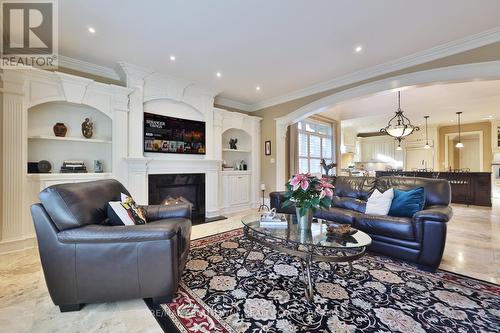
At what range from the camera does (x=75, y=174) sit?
329 centimetres

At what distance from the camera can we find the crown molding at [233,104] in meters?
5.50

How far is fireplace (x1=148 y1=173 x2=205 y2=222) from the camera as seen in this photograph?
13.8 feet

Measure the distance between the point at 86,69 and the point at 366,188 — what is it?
502 cm

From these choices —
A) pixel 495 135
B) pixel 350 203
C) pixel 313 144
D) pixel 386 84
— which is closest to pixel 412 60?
pixel 386 84

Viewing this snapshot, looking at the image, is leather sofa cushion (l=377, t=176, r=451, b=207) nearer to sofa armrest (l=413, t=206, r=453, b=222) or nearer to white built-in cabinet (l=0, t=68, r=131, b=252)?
sofa armrest (l=413, t=206, r=453, b=222)

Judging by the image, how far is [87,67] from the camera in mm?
3682

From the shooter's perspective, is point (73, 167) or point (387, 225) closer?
point (387, 225)

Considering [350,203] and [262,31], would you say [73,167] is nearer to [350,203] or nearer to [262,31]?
[262,31]

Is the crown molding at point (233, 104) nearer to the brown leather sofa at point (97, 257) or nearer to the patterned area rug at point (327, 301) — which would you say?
the patterned area rug at point (327, 301)

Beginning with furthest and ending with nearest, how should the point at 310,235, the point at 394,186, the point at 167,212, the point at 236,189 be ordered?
the point at 236,189 < the point at 394,186 < the point at 167,212 < the point at 310,235

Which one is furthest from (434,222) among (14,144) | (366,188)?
(14,144)

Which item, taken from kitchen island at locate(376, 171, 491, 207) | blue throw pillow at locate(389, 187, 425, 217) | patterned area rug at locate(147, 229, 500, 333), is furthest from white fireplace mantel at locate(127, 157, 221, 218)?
kitchen island at locate(376, 171, 491, 207)

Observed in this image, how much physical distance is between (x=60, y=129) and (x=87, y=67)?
1125mm

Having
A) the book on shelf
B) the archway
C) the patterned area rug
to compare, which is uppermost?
the archway
